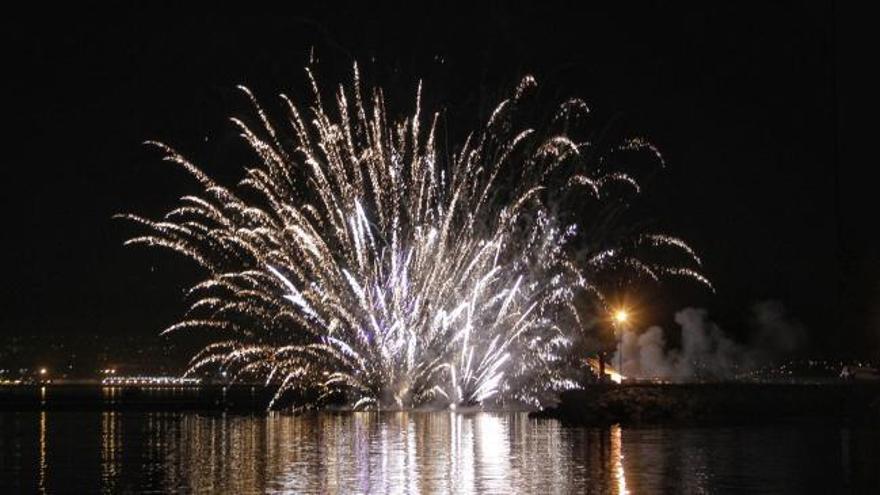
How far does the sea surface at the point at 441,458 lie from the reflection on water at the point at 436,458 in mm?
48

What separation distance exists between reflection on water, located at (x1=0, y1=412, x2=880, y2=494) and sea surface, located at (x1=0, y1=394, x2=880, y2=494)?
5 cm

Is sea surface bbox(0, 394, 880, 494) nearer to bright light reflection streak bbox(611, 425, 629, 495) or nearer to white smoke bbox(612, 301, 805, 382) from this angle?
bright light reflection streak bbox(611, 425, 629, 495)

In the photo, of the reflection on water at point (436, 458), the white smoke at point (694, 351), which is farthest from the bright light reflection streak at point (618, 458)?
the white smoke at point (694, 351)

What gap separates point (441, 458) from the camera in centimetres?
4159

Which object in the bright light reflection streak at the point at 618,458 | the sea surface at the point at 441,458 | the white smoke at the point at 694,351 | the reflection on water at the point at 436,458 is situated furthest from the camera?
the white smoke at the point at 694,351

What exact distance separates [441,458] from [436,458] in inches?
6.1

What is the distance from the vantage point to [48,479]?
36.8 metres

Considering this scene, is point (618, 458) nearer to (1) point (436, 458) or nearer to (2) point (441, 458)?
(2) point (441, 458)

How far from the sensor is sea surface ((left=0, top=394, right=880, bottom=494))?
3375cm

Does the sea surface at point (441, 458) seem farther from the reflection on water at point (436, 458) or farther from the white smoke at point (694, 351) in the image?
the white smoke at point (694, 351)

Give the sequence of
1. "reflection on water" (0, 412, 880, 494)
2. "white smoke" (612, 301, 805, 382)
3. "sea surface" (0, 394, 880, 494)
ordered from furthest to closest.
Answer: "white smoke" (612, 301, 805, 382), "reflection on water" (0, 412, 880, 494), "sea surface" (0, 394, 880, 494)

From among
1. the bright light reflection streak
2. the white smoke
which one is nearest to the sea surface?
the bright light reflection streak

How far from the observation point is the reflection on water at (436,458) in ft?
111

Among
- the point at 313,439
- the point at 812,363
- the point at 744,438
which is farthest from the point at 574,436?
the point at 812,363
